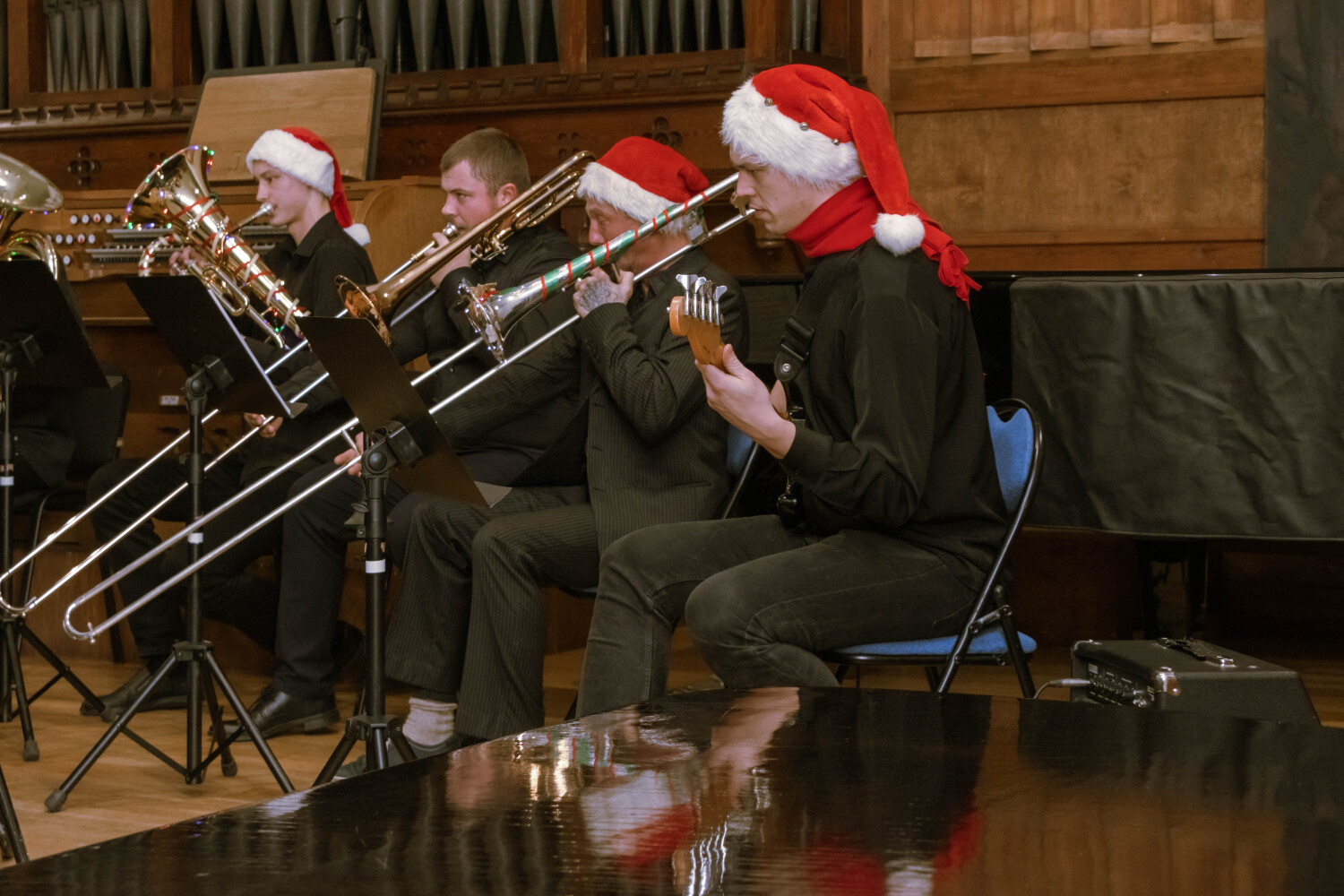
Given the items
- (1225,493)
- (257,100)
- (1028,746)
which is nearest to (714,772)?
(1028,746)

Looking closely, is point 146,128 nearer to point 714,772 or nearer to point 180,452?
point 180,452

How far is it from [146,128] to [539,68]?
1.57m

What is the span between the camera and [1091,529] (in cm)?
336

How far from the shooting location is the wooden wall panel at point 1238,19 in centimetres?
453

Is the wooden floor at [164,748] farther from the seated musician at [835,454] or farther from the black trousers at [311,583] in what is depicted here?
the seated musician at [835,454]

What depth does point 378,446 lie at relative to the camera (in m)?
2.47

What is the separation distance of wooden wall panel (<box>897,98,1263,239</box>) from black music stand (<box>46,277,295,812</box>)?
8.36 ft

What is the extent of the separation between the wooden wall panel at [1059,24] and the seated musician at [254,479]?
2.19m

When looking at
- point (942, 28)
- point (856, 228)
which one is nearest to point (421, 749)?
point (856, 228)

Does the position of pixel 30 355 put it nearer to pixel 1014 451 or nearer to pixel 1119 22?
pixel 1014 451

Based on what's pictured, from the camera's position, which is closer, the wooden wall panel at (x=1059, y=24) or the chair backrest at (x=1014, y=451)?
the chair backrest at (x=1014, y=451)

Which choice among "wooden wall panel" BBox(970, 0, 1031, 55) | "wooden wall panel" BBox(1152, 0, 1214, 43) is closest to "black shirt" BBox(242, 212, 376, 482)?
"wooden wall panel" BBox(970, 0, 1031, 55)

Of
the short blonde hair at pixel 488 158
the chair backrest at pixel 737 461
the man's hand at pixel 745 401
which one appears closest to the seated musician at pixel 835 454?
the man's hand at pixel 745 401

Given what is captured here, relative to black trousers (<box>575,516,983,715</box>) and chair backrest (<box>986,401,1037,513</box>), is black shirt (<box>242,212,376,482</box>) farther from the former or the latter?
chair backrest (<box>986,401,1037,513</box>)
